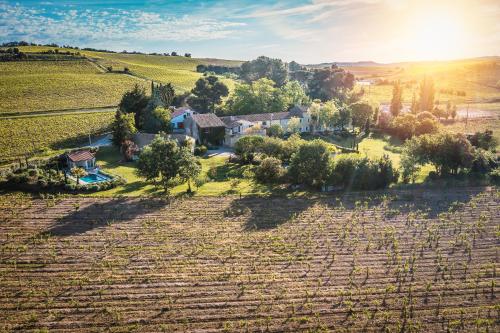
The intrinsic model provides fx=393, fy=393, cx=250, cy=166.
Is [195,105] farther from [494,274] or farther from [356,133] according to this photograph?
[494,274]

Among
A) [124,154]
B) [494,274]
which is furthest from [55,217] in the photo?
[494,274]

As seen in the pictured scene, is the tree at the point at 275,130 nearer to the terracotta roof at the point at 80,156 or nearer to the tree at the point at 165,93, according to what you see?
the tree at the point at 165,93

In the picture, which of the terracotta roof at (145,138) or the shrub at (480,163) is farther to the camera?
the terracotta roof at (145,138)

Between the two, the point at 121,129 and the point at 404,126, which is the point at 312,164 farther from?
the point at 404,126

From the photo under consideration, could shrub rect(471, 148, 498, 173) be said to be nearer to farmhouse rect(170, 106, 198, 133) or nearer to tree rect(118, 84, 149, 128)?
farmhouse rect(170, 106, 198, 133)

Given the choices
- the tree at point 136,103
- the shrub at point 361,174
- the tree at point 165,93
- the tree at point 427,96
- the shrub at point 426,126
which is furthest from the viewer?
the tree at point 427,96

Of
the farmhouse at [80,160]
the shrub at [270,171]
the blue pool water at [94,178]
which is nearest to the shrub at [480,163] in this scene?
the shrub at [270,171]

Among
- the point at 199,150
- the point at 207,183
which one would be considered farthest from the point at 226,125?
the point at 207,183
